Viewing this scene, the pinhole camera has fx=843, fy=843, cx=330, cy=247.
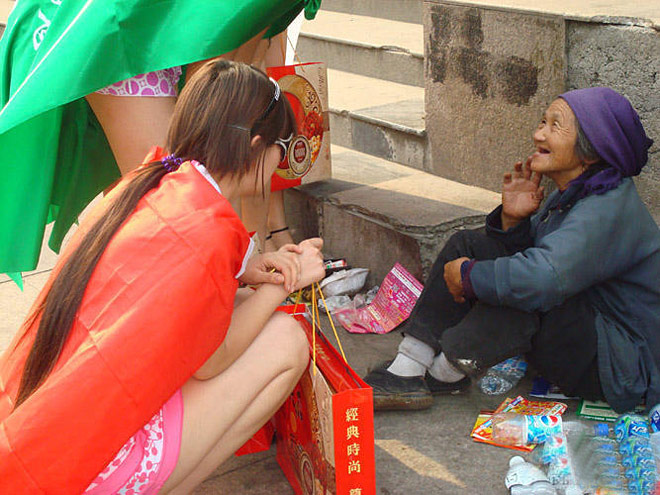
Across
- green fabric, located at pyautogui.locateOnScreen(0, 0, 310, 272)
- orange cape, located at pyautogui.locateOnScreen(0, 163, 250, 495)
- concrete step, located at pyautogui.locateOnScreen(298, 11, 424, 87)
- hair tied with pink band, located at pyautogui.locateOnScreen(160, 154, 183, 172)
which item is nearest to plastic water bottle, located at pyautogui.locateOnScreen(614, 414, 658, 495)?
orange cape, located at pyautogui.locateOnScreen(0, 163, 250, 495)

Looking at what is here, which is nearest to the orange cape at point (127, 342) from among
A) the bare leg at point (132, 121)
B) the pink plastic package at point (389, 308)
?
the bare leg at point (132, 121)

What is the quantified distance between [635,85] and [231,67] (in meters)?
1.77

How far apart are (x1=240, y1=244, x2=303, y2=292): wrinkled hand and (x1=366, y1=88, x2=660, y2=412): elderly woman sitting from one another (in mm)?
604

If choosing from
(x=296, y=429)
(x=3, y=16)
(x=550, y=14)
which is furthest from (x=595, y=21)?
(x=3, y=16)

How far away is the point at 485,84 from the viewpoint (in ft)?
12.2

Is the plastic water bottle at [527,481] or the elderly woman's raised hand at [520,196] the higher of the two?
the elderly woman's raised hand at [520,196]

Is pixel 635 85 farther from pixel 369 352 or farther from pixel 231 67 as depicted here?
pixel 231 67

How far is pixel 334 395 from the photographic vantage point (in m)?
1.94

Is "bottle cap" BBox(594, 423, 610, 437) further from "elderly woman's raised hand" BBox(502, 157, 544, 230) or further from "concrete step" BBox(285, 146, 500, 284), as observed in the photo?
"concrete step" BBox(285, 146, 500, 284)

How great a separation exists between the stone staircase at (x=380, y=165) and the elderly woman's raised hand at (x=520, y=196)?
53 centimetres

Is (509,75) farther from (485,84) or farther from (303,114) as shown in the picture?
(303,114)

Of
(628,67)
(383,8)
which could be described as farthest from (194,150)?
(383,8)

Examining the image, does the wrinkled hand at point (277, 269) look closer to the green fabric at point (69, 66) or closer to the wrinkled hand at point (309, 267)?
the wrinkled hand at point (309, 267)

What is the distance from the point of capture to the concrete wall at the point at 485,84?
3.43m
